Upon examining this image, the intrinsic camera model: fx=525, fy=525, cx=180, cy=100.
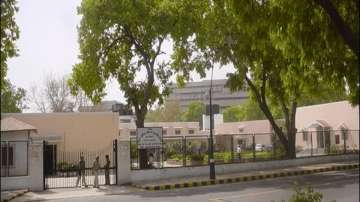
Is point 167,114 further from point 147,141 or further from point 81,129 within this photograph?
point 147,141

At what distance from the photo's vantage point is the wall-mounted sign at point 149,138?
27734 millimetres

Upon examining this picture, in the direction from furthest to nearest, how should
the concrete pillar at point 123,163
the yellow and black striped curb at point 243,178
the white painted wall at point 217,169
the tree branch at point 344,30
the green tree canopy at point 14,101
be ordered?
the green tree canopy at point 14,101
the white painted wall at point 217,169
the concrete pillar at point 123,163
the yellow and black striped curb at point 243,178
the tree branch at point 344,30

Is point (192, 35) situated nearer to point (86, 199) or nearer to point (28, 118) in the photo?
point (86, 199)

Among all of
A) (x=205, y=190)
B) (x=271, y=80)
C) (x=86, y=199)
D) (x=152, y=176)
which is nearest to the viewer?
(x=86, y=199)

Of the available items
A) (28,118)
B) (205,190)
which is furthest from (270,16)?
(28,118)

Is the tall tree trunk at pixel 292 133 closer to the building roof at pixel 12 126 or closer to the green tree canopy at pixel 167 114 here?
the building roof at pixel 12 126

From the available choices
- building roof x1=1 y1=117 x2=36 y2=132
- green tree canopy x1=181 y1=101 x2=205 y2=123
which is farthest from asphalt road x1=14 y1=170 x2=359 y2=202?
green tree canopy x1=181 y1=101 x2=205 y2=123

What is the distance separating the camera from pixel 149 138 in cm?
2794

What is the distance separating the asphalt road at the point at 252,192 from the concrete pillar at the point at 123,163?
7.43 ft

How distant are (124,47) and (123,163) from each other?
→ 27.2 feet

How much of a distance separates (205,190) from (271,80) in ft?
35.9

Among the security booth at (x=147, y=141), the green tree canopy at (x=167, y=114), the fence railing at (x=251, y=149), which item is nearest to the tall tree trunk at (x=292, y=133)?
the fence railing at (x=251, y=149)

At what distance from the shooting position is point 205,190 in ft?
74.9

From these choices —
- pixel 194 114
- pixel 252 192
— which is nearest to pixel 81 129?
pixel 252 192
